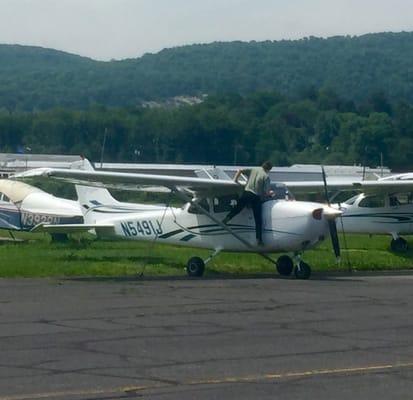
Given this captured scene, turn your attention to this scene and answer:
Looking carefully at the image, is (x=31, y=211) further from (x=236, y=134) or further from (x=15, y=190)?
(x=236, y=134)

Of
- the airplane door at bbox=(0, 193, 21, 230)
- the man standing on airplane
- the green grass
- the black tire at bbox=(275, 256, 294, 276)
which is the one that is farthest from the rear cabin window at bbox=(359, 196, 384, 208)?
the man standing on airplane

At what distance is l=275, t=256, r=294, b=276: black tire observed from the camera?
20.8 m

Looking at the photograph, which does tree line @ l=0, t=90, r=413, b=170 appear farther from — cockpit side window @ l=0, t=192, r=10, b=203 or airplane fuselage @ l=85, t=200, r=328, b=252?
airplane fuselage @ l=85, t=200, r=328, b=252

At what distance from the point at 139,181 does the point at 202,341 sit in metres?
9.27

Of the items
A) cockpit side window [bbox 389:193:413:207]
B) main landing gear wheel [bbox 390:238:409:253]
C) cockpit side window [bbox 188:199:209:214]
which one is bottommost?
main landing gear wheel [bbox 390:238:409:253]

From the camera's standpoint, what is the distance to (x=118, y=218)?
23.4m

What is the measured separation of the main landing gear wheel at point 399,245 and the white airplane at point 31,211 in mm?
8344

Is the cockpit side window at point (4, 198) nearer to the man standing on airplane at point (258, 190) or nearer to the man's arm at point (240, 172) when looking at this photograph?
the man's arm at point (240, 172)

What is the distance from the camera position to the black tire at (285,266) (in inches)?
817

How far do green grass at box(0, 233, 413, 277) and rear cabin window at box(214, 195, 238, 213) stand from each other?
123cm

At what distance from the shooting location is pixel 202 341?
11.6 metres

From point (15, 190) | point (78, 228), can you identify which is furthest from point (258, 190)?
point (15, 190)

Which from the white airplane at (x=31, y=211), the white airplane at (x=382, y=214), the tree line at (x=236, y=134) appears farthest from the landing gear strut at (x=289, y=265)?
the tree line at (x=236, y=134)

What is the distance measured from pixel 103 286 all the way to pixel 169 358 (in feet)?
23.6
